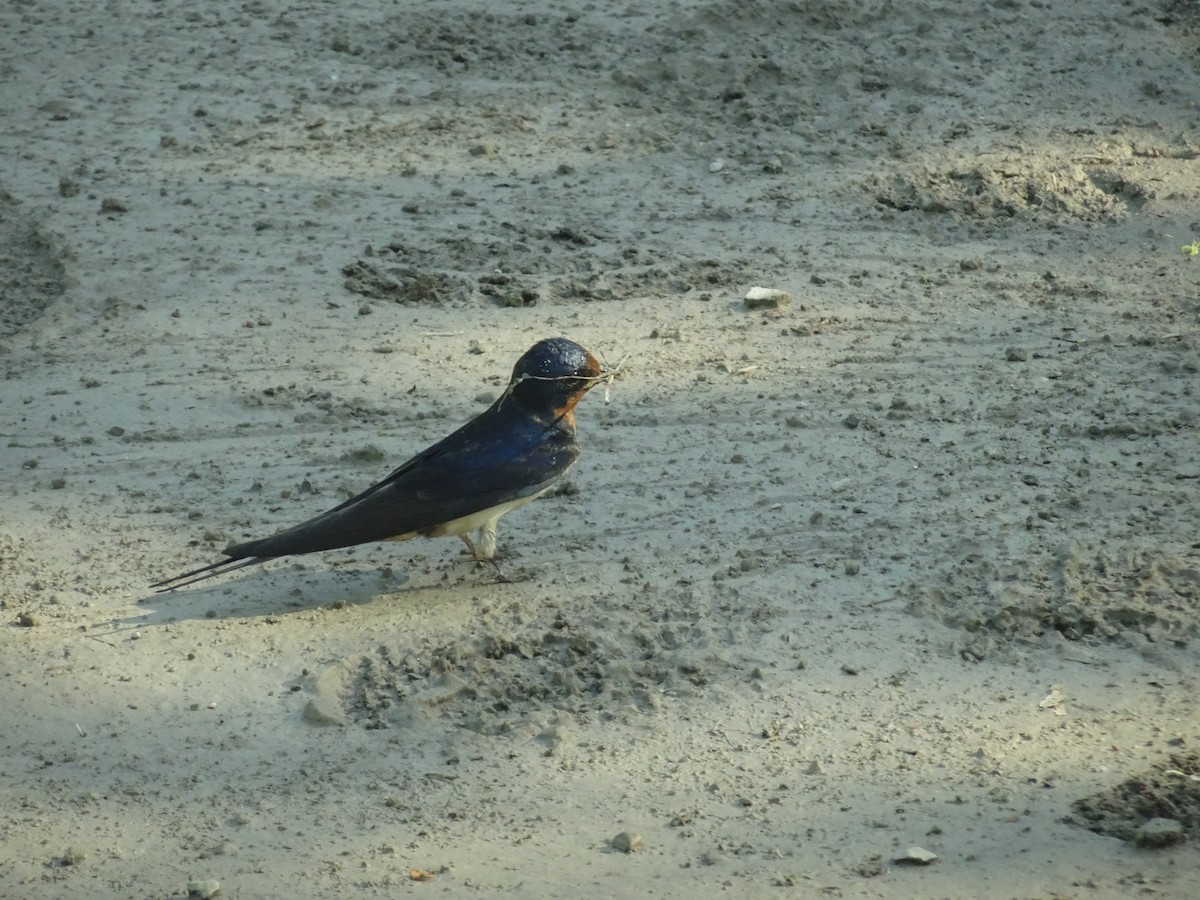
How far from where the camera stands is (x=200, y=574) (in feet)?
16.2

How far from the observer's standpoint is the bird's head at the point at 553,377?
15.9 ft

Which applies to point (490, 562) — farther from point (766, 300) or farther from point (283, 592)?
point (766, 300)

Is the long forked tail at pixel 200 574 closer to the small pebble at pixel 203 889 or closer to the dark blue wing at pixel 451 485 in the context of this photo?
the dark blue wing at pixel 451 485

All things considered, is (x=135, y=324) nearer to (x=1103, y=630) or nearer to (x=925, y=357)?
(x=925, y=357)

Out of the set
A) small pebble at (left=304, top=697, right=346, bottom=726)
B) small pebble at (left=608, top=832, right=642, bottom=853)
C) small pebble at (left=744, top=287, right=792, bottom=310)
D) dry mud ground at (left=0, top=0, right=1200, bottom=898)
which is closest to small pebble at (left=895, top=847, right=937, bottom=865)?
dry mud ground at (left=0, top=0, right=1200, bottom=898)

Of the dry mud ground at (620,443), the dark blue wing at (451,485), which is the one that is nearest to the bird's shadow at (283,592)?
the dry mud ground at (620,443)

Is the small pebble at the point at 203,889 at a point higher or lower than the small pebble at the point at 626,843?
lower

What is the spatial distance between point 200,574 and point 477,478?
3.20 feet

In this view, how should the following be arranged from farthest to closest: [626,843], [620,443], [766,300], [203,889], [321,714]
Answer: [766,300]
[620,443]
[321,714]
[626,843]
[203,889]

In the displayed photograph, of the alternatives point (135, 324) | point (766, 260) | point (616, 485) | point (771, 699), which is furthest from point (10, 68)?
point (771, 699)

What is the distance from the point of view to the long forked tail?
4.66 m

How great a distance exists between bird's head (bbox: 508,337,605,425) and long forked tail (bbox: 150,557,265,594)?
0.97m

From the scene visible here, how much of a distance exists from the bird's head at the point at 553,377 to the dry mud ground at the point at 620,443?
1.72 feet

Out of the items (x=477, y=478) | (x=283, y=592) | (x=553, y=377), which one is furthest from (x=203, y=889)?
(x=553, y=377)
